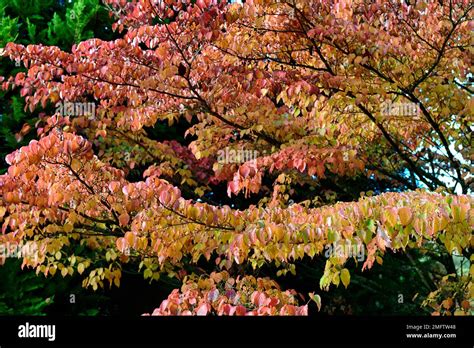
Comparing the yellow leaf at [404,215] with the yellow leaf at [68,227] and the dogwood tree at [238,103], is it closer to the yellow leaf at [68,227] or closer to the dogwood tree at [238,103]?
the dogwood tree at [238,103]

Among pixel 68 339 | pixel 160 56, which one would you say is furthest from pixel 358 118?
pixel 68 339

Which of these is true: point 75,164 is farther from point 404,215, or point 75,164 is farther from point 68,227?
point 404,215

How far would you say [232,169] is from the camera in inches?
264

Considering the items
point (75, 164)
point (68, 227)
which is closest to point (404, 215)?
point (75, 164)

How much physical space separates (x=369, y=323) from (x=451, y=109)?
264 cm

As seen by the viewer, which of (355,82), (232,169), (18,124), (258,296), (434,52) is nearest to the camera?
(258,296)

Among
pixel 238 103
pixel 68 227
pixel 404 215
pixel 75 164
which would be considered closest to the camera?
pixel 404 215

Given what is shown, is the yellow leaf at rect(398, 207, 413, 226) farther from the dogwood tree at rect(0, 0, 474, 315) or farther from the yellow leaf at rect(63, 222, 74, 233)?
the yellow leaf at rect(63, 222, 74, 233)

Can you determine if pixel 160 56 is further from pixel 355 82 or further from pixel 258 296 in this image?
pixel 258 296

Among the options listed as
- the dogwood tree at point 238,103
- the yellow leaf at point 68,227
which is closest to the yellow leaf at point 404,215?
the dogwood tree at point 238,103

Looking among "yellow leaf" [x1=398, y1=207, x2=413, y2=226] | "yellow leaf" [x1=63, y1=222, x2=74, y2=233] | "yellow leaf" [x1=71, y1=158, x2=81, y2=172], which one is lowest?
"yellow leaf" [x1=398, y1=207, x2=413, y2=226]

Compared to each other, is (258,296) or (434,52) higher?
(434,52)

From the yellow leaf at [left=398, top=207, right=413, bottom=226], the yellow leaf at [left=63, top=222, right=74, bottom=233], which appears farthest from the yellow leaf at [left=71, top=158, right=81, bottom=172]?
the yellow leaf at [left=398, top=207, right=413, bottom=226]

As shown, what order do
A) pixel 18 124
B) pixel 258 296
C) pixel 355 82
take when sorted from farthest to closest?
pixel 18 124 → pixel 355 82 → pixel 258 296
